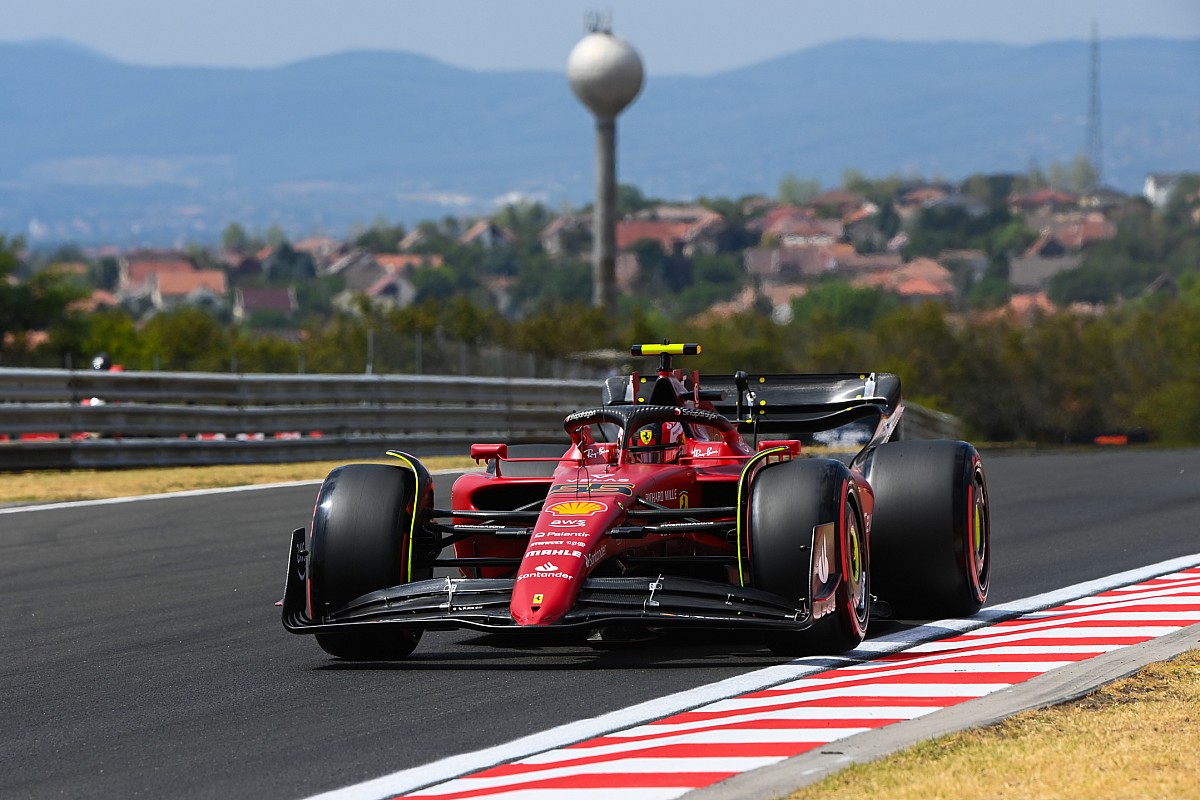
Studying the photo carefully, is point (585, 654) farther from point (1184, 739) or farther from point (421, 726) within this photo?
point (1184, 739)

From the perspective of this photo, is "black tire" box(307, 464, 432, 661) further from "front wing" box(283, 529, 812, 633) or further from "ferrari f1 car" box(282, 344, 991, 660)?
"front wing" box(283, 529, 812, 633)

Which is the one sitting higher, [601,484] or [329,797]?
[601,484]

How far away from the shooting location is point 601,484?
8094mm

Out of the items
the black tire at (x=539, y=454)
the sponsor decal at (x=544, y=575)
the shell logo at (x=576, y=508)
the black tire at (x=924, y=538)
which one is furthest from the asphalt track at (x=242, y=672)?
the black tire at (x=539, y=454)

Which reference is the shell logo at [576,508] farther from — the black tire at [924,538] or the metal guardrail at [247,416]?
the metal guardrail at [247,416]

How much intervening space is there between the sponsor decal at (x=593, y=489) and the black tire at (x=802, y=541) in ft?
1.86

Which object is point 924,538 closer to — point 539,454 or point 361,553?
point 539,454

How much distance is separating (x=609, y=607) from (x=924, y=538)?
1.98 meters

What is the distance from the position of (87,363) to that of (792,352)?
61039mm

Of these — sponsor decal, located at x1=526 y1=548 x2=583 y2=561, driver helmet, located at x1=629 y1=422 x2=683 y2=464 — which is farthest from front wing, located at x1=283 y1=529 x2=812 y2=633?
driver helmet, located at x1=629 y1=422 x2=683 y2=464

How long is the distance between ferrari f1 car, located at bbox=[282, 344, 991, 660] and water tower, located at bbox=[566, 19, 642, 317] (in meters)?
84.9

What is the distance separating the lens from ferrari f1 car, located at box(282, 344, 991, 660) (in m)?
7.48

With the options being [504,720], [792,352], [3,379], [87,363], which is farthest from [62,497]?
[792,352]

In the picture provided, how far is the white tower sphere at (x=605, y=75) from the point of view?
9631cm
